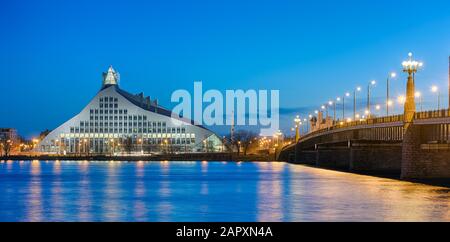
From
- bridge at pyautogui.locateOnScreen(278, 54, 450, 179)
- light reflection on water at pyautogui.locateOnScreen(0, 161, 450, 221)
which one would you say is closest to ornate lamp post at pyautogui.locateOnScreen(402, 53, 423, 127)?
bridge at pyautogui.locateOnScreen(278, 54, 450, 179)

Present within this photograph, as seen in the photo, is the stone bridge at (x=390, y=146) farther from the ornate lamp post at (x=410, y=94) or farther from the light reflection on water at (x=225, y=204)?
the light reflection on water at (x=225, y=204)

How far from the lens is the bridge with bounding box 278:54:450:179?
2657 inches

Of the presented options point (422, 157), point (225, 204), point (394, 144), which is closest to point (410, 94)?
point (422, 157)

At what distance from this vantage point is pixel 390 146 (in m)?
90.4

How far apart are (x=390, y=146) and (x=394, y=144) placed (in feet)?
2.80

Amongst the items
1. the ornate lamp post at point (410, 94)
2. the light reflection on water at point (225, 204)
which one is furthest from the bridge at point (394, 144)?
the light reflection on water at point (225, 204)

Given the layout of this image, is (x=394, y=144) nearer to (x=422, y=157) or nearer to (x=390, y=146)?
(x=390, y=146)

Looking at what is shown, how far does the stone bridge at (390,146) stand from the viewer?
221 ft

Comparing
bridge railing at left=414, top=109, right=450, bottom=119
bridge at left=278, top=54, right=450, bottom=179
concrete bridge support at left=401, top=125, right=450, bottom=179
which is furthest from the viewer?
bridge at left=278, top=54, right=450, bottom=179

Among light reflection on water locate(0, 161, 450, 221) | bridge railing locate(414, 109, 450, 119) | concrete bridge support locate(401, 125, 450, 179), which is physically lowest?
light reflection on water locate(0, 161, 450, 221)

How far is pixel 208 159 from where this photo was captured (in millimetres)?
187500

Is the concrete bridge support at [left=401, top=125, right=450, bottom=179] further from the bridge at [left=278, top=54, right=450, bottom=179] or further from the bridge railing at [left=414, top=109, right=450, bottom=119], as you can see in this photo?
the bridge railing at [left=414, top=109, right=450, bottom=119]
